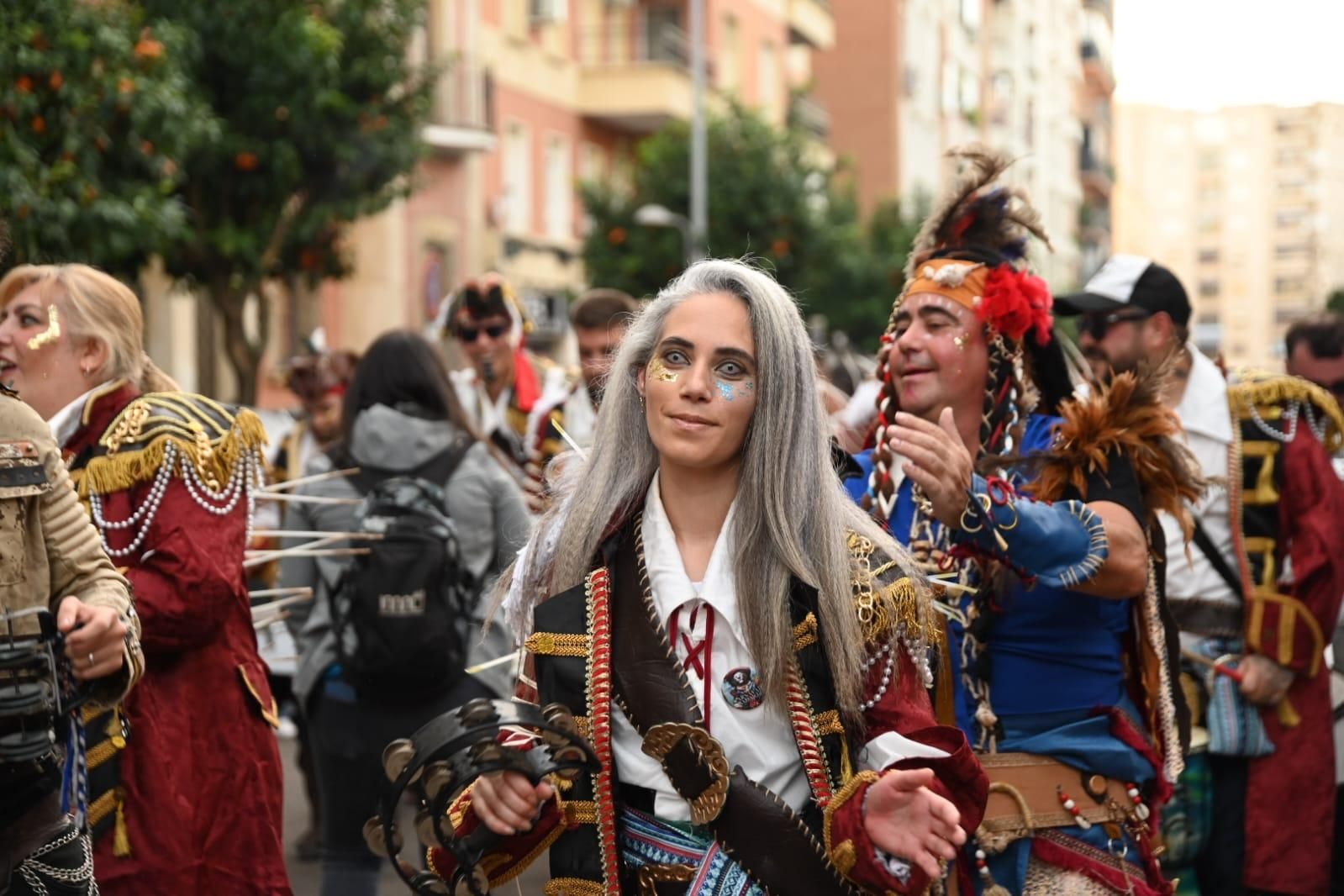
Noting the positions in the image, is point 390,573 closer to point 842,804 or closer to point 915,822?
Result: point 842,804

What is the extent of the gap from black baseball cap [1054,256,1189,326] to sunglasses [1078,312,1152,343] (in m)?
0.02

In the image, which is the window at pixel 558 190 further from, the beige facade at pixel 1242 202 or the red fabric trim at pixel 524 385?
the beige facade at pixel 1242 202

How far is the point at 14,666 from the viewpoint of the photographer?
3424mm

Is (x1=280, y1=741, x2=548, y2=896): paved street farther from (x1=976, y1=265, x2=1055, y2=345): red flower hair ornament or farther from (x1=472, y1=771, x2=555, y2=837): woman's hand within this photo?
(x1=472, y1=771, x2=555, y2=837): woman's hand

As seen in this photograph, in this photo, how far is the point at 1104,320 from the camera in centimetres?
617

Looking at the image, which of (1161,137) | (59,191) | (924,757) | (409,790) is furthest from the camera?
(1161,137)

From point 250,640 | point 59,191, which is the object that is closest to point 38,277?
point 250,640

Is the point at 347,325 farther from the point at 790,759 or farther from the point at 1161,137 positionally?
the point at 1161,137

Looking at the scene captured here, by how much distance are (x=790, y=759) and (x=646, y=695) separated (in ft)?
0.85

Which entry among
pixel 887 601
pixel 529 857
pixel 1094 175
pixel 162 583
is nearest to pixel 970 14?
pixel 1094 175

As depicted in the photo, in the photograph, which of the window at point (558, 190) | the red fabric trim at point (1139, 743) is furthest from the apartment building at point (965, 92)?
the red fabric trim at point (1139, 743)

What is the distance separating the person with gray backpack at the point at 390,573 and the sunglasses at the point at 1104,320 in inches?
76.2

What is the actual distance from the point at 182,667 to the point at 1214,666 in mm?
3013

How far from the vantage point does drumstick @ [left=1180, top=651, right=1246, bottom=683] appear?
6.05m
